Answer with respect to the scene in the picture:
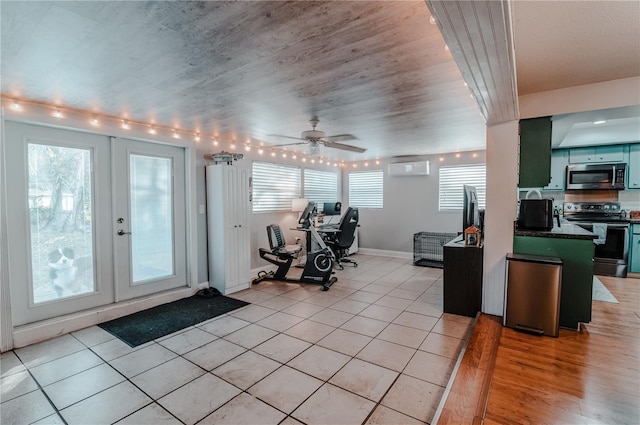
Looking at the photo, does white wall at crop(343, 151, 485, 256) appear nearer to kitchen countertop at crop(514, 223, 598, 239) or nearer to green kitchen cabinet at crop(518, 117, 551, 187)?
green kitchen cabinet at crop(518, 117, 551, 187)

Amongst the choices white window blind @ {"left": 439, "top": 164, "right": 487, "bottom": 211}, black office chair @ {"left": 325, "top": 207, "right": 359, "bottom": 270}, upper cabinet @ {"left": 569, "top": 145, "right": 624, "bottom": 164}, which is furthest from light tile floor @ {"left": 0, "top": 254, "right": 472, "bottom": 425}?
upper cabinet @ {"left": 569, "top": 145, "right": 624, "bottom": 164}

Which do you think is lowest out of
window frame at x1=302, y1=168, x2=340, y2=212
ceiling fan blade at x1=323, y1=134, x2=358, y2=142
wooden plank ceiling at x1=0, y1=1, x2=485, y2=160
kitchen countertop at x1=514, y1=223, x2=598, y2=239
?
kitchen countertop at x1=514, y1=223, x2=598, y2=239

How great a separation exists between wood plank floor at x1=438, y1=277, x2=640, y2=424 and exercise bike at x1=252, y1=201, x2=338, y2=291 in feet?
7.49

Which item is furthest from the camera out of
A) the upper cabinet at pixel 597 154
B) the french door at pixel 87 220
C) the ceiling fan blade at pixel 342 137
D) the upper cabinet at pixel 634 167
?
the upper cabinet at pixel 597 154

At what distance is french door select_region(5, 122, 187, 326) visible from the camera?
3.02 metres

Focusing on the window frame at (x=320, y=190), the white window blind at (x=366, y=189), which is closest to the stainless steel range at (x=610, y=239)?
the white window blind at (x=366, y=189)

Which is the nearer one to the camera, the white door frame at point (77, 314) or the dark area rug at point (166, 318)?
the white door frame at point (77, 314)

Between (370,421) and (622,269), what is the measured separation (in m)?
5.47

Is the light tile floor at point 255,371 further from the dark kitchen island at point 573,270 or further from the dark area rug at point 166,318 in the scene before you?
the dark kitchen island at point 573,270

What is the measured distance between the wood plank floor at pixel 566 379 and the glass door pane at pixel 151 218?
3795 mm

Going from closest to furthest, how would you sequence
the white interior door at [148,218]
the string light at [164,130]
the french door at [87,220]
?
1. the french door at [87,220]
2. the string light at [164,130]
3. the white interior door at [148,218]

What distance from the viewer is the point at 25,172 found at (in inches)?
119

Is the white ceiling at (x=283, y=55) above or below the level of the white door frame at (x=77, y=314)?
above

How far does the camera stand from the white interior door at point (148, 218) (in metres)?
3.77
